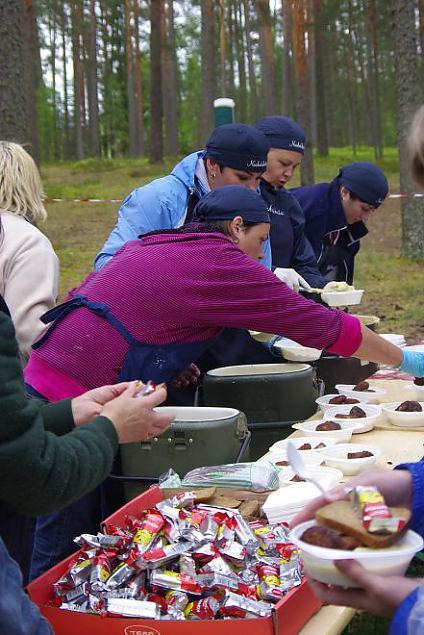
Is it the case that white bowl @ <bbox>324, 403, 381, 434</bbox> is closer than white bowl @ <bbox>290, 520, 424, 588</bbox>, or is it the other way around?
white bowl @ <bbox>290, 520, 424, 588</bbox>

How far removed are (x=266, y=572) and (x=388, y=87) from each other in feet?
123

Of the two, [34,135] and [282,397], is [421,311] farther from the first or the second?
[34,135]

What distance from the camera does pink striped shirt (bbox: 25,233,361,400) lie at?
8.53 ft

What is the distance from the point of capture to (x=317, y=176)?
2041cm

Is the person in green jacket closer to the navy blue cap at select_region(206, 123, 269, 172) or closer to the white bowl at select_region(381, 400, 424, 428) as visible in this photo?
the white bowl at select_region(381, 400, 424, 428)

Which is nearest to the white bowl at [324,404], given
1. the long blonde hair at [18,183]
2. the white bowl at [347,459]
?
the white bowl at [347,459]

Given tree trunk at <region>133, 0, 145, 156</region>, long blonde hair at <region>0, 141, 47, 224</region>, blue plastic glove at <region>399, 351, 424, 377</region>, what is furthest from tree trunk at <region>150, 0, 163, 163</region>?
blue plastic glove at <region>399, 351, 424, 377</region>

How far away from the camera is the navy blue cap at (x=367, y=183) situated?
464 centimetres

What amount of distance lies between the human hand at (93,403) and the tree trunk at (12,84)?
5.87 meters

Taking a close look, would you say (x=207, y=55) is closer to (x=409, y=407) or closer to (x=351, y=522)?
(x=409, y=407)

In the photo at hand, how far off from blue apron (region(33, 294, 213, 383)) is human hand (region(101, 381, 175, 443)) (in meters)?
0.79

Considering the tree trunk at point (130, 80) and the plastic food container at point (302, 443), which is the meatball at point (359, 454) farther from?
the tree trunk at point (130, 80)

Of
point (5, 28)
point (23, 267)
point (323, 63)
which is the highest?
point (323, 63)

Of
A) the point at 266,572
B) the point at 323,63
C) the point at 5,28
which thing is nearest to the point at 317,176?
the point at 323,63
